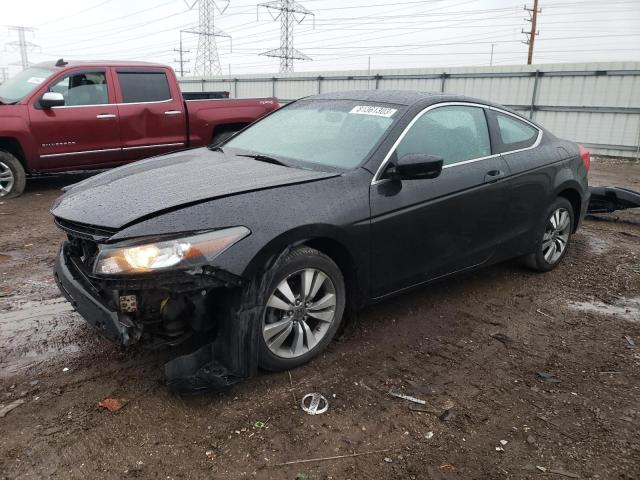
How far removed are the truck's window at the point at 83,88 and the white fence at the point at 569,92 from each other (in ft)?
23.4

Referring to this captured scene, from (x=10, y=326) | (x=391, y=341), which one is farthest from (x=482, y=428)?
(x=10, y=326)

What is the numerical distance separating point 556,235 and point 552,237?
69 millimetres

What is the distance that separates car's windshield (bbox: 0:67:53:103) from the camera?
738 centimetres

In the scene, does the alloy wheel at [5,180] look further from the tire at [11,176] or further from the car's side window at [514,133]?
the car's side window at [514,133]

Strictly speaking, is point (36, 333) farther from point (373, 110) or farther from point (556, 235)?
point (556, 235)

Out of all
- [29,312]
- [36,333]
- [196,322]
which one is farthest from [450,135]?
[29,312]

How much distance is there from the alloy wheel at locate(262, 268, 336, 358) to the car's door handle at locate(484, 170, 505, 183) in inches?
62.8

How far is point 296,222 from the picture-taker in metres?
2.84

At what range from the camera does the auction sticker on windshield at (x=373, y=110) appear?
12.0 feet

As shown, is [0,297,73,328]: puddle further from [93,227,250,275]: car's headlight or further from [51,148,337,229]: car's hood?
[93,227,250,275]: car's headlight

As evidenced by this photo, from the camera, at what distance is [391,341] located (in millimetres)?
3521

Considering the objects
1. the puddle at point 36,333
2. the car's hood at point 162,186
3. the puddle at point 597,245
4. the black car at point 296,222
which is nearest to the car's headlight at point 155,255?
the black car at point 296,222

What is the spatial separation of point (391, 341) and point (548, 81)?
14.3 m

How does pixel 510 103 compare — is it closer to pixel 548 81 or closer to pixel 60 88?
pixel 548 81
